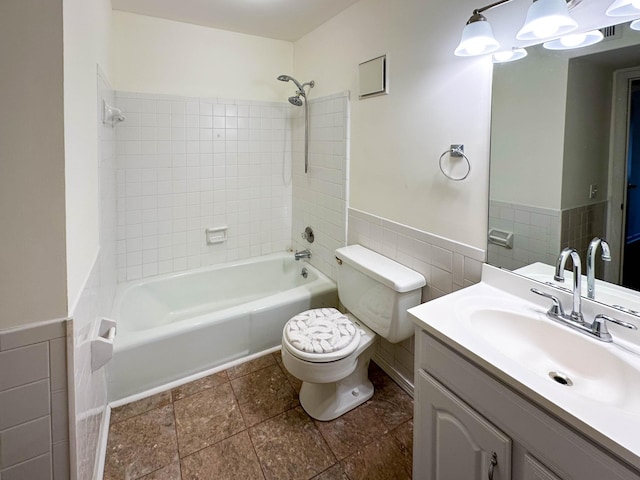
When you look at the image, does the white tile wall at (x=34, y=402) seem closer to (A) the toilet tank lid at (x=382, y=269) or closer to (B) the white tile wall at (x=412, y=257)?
(A) the toilet tank lid at (x=382, y=269)

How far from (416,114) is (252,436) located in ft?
5.92

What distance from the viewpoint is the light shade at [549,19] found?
1024 mm

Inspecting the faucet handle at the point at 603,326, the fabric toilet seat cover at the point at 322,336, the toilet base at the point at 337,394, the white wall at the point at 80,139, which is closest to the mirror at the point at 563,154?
the faucet handle at the point at 603,326

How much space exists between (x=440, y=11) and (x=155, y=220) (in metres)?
2.26

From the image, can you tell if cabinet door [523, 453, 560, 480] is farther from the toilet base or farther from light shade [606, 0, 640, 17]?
light shade [606, 0, 640, 17]

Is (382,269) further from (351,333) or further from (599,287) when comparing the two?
(599,287)

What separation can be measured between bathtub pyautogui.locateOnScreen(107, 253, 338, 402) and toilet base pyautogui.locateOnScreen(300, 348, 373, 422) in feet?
1.85

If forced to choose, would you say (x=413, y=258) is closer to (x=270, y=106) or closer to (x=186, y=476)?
(x=186, y=476)

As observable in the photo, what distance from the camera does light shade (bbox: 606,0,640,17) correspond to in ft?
3.15

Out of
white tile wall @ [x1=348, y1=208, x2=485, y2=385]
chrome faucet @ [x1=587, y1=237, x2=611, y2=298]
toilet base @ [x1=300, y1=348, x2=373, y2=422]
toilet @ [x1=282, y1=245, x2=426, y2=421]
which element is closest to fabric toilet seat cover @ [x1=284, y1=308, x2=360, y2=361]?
toilet @ [x1=282, y1=245, x2=426, y2=421]

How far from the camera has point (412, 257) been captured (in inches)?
71.1

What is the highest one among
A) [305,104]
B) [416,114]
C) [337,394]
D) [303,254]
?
[305,104]

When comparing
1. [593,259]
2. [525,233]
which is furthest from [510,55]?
[593,259]

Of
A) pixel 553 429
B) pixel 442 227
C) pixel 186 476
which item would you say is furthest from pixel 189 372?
pixel 553 429
